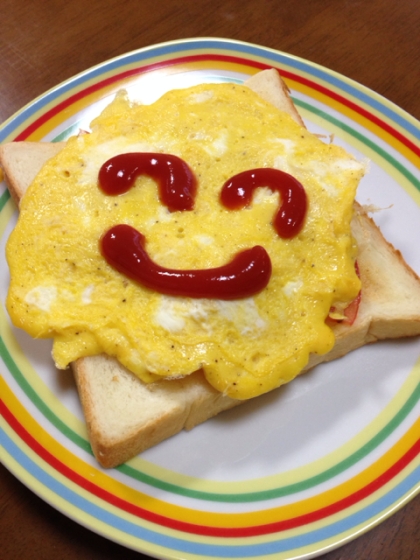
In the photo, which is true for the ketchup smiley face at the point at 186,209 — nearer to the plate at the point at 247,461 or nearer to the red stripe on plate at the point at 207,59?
the plate at the point at 247,461

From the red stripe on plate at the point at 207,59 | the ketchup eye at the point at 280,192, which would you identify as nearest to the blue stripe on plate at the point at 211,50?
the red stripe on plate at the point at 207,59

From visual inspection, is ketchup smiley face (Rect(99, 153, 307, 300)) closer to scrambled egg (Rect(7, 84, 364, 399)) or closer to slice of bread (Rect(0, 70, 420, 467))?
scrambled egg (Rect(7, 84, 364, 399))

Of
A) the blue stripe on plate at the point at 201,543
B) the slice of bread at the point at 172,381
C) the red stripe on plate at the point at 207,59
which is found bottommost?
the blue stripe on plate at the point at 201,543

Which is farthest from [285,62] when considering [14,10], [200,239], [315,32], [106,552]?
[106,552]

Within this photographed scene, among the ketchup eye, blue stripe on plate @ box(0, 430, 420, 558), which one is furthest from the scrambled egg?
blue stripe on plate @ box(0, 430, 420, 558)

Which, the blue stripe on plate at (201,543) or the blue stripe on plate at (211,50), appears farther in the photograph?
the blue stripe on plate at (211,50)

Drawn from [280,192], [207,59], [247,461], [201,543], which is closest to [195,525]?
[201,543]

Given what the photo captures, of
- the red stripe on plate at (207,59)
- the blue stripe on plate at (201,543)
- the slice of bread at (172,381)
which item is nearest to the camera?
the blue stripe on plate at (201,543)
